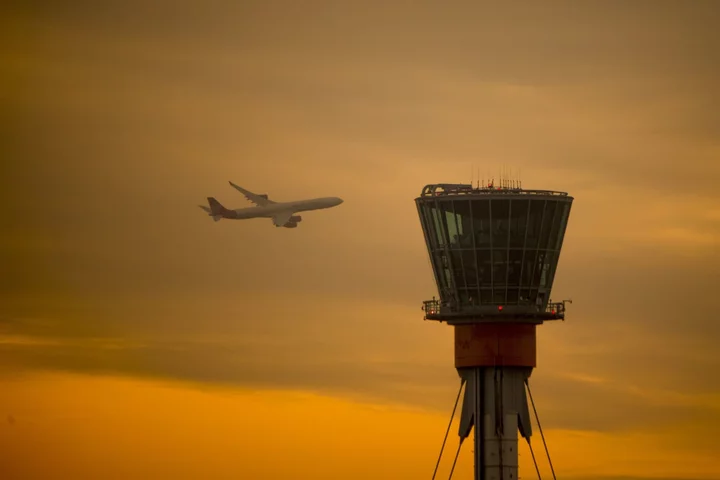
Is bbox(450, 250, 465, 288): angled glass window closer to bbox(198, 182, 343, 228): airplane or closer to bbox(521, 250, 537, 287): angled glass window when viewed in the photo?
bbox(521, 250, 537, 287): angled glass window

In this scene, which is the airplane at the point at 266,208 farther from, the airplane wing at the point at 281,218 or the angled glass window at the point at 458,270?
the angled glass window at the point at 458,270

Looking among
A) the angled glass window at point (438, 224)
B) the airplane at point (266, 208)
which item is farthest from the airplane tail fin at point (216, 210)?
the angled glass window at point (438, 224)

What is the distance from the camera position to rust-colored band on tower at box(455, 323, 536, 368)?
124500mm

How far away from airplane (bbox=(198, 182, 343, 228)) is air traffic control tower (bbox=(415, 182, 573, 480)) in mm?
57230

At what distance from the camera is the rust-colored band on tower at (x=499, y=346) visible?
124 metres

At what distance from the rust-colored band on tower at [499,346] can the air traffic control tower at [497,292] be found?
83 mm

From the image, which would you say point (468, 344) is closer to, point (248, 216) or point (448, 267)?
point (448, 267)

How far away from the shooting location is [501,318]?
124750 millimetres

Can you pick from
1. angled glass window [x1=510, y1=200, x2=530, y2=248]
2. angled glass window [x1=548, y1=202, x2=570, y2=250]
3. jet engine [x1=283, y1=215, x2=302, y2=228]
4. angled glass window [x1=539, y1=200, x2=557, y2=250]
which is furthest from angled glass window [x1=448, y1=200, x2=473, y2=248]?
jet engine [x1=283, y1=215, x2=302, y2=228]

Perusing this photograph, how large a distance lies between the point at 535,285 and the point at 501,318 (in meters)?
4.04

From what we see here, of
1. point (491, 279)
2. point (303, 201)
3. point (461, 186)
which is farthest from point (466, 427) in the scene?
point (303, 201)

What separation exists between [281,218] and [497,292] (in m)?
61.5

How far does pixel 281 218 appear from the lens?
183 metres

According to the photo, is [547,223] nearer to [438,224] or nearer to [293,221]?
[438,224]
